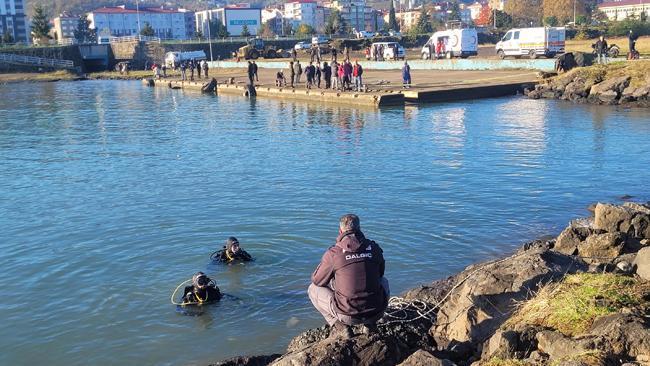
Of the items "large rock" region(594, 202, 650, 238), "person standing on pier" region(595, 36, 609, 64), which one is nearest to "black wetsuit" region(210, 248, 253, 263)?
"large rock" region(594, 202, 650, 238)

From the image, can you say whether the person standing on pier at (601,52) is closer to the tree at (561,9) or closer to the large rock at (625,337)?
the large rock at (625,337)

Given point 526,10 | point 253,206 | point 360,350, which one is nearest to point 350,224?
point 360,350

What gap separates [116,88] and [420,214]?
173ft

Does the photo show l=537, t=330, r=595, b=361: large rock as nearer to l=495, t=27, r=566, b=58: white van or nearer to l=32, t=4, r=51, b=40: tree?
l=495, t=27, r=566, b=58: white van

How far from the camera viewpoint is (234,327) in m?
8.93

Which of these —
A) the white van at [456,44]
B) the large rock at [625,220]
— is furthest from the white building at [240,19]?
the large rock at [625,220]

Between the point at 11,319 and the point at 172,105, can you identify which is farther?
the point at 172,105

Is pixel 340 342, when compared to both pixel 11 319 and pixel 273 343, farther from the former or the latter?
pixel 11 319

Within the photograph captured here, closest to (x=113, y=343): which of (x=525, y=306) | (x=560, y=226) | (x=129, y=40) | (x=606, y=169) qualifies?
(x=525, y=306)

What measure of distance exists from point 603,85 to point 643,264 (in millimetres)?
27359

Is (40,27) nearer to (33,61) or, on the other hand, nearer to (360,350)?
(33,61)

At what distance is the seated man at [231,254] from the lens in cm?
1129

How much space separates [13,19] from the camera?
17175 cm

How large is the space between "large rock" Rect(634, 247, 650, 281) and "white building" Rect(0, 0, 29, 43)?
178715mm
